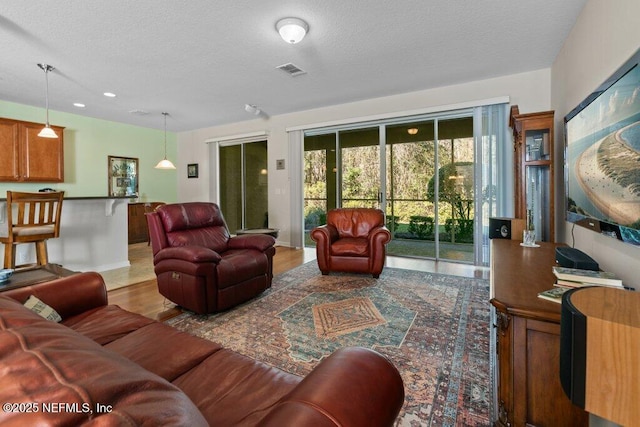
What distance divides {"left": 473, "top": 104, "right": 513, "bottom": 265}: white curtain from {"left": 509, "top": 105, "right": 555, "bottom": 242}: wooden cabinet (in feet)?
2.72

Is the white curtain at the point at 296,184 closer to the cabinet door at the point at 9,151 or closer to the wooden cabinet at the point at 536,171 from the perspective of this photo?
the wooden cabinet at the point at 536,171

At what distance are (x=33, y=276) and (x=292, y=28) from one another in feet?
9.01

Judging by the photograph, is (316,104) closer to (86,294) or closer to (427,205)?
(427,205)

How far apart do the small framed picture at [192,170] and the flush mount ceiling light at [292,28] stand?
5.29 meters

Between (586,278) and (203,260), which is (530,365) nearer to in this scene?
(586,278)

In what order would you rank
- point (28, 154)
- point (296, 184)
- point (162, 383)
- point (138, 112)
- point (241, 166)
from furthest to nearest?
point (241, 166) → point (296, 184) → point (138, 112) → point (28, 154) → point (162, 383)

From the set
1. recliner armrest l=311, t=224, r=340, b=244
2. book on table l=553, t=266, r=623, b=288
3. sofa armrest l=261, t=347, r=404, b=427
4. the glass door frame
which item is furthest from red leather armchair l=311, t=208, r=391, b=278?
the glass door frame

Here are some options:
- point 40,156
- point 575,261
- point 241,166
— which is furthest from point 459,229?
point 40,156

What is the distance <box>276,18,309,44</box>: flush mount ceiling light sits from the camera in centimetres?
253

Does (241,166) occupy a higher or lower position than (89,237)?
higher

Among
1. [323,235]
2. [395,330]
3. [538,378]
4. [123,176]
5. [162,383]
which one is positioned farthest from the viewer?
[123,176]

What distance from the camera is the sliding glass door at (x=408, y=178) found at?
4473mm

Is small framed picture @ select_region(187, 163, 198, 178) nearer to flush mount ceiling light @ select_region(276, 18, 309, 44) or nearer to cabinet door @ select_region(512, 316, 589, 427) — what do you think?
flush mount ceiling light @ select_region(276, 18, 309, 44)

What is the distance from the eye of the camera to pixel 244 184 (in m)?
6.82
